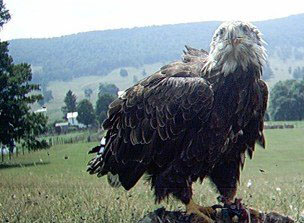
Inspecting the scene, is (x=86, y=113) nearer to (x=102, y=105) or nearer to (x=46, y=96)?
(x=102, y=105)

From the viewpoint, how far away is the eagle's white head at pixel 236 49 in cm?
186

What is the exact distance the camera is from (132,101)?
2.04m

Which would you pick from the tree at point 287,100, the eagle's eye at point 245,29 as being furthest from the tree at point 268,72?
the eagle's eye at point 245,29

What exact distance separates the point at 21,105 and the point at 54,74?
1.03 ft

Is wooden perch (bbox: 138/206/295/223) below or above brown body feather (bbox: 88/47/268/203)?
below

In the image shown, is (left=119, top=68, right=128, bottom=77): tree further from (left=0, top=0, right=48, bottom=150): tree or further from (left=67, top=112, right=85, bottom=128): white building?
(left=0, top=0, right=48, bottom=150): tree

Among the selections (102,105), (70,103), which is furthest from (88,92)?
(102,105)

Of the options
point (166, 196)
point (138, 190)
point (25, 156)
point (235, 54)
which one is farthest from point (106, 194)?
point (235, 54)

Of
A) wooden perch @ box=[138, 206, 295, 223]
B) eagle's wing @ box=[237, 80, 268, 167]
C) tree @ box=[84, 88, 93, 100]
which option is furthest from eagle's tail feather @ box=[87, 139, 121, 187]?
tree @ box=[84, 88, 93, 100]

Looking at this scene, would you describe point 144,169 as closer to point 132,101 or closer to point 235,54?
point 132,101

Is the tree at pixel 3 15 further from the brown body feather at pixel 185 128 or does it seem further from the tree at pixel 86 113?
the brown body feather at pixel 185 128

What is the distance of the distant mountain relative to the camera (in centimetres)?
288

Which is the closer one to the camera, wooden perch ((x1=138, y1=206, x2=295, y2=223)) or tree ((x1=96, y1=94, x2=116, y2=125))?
wooden perch ((x1=138, y1=206, x2=295, y2=223))

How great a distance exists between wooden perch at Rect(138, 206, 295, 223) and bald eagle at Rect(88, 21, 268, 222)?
0.04 metres
